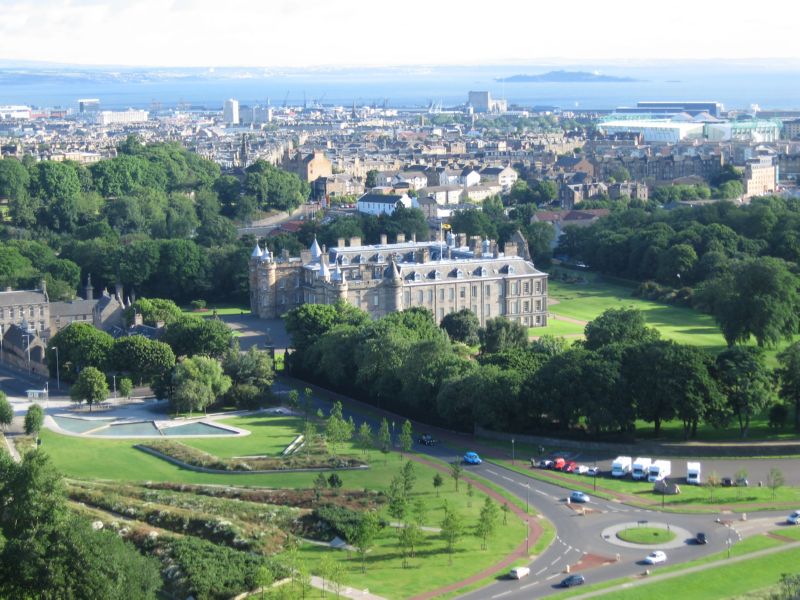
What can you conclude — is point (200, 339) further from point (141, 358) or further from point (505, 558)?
point (505, 558)

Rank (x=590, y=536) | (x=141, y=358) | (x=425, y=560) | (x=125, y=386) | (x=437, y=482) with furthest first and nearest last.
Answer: (x=141, y=358) < (x=125, y=386) < (x=437, y=482) < (x=590, y=536) < (x=425, y=560)

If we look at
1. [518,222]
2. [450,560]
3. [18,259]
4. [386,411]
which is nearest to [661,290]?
[518,222]

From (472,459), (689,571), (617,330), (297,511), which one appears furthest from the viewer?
(617,330)

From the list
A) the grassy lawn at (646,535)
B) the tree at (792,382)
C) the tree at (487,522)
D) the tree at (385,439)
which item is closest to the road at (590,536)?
the grassy lawn at (646,535)

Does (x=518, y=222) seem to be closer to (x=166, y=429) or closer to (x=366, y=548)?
(x=166, y=429)

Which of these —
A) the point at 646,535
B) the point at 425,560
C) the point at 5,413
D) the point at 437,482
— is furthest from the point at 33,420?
the point at 646,535

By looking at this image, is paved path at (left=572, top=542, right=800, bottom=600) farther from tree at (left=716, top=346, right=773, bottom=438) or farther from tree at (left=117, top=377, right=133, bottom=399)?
tree at (left=117, top=377, right=133, bottom=399)
